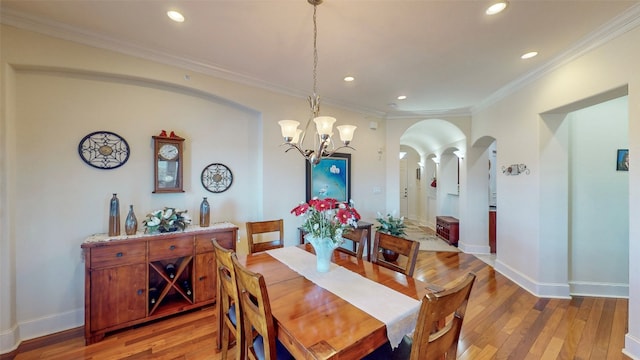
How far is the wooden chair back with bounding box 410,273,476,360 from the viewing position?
949mm

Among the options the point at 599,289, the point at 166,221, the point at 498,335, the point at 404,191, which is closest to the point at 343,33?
the point at 166,221

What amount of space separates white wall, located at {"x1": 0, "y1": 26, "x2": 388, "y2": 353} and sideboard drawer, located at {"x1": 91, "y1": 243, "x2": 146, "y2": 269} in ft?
1.52

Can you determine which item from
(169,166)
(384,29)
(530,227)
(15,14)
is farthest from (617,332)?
(15,14)

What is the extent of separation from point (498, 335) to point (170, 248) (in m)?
3.22

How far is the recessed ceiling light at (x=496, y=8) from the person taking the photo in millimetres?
1826

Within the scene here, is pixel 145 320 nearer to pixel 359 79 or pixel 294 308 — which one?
pixel 294 308

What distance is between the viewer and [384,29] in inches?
84.7

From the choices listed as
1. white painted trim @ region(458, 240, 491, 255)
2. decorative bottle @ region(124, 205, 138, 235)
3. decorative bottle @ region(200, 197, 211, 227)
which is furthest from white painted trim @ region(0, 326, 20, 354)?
white painted trim @ region(458, 240, 491, 255)

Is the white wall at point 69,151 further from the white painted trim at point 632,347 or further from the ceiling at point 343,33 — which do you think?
the white painted trim at point 632,347

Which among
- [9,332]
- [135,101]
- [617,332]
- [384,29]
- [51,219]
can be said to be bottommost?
[617,332]

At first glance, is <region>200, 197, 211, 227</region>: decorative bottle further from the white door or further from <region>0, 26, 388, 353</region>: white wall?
the white door

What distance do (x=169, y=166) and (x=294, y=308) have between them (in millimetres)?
2296

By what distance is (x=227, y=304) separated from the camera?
1.83m

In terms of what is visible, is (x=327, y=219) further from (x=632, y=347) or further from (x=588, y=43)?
(x=588, y=43)
